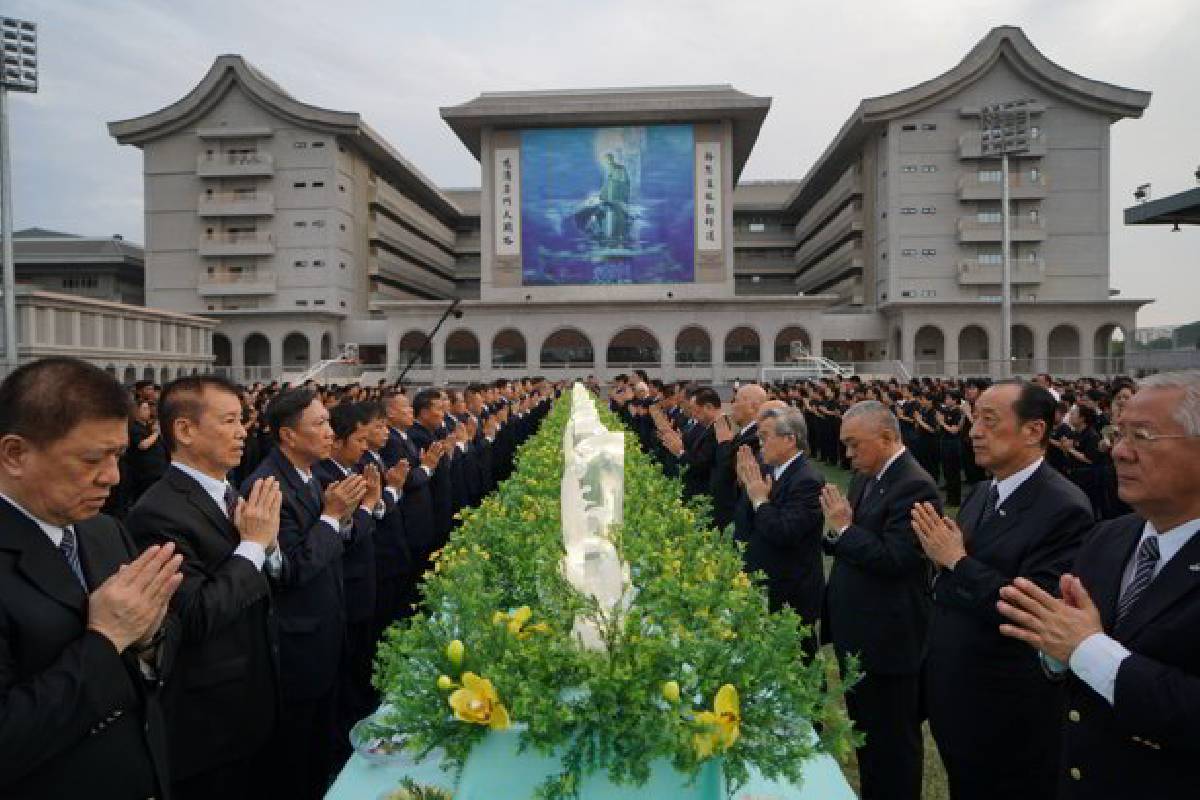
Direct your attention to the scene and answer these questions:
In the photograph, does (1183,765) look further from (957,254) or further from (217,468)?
(957,254)

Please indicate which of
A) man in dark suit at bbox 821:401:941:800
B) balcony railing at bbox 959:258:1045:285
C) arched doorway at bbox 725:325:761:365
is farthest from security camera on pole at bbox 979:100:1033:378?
man in dark suit at bbox 821:401:941:800

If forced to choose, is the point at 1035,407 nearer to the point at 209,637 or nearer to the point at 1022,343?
the point at 209,637

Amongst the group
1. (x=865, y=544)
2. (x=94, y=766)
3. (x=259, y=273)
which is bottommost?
(x=94, y=766)

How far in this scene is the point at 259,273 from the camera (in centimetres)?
4781

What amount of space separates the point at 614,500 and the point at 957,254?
159 feet

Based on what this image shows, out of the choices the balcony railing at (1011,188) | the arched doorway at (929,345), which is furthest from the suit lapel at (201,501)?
the balcony railing at (1011,188)

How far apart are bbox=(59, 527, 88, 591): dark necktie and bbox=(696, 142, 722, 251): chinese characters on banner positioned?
45.9 metres

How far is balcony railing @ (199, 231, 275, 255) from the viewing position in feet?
155

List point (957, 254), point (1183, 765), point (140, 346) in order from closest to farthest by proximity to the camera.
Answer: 1. point (1183, 765)
2. point (140, 346)
3. point (957, 254)

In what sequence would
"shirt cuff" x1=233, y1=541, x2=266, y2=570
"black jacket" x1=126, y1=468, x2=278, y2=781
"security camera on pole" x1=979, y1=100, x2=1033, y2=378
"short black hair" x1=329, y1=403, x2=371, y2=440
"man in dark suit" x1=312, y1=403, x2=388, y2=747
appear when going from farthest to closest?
"security camera on pole" x1=979, y1=100, x2=1033, y2=378
"short black hair" x1=329, y1=403, x2=371, y2=440
"man in dark suit" x1=312, y1=403, x2=388, y2=747
"shirt cuff" x1=233, y1=541, x2=266, y2=570
"black jacket" x1=126, y1=468, x2=278, y2=781

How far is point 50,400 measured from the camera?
2131mm

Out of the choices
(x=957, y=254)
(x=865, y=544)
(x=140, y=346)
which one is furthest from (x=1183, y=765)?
(x=957, y=254)

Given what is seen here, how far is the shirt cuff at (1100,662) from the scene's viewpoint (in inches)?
84.2

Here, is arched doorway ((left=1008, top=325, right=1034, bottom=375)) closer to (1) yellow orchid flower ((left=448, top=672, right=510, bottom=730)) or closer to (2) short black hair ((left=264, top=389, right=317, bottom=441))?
(2) short black hair ((left=264, top=389, right=317, bottom=441))
